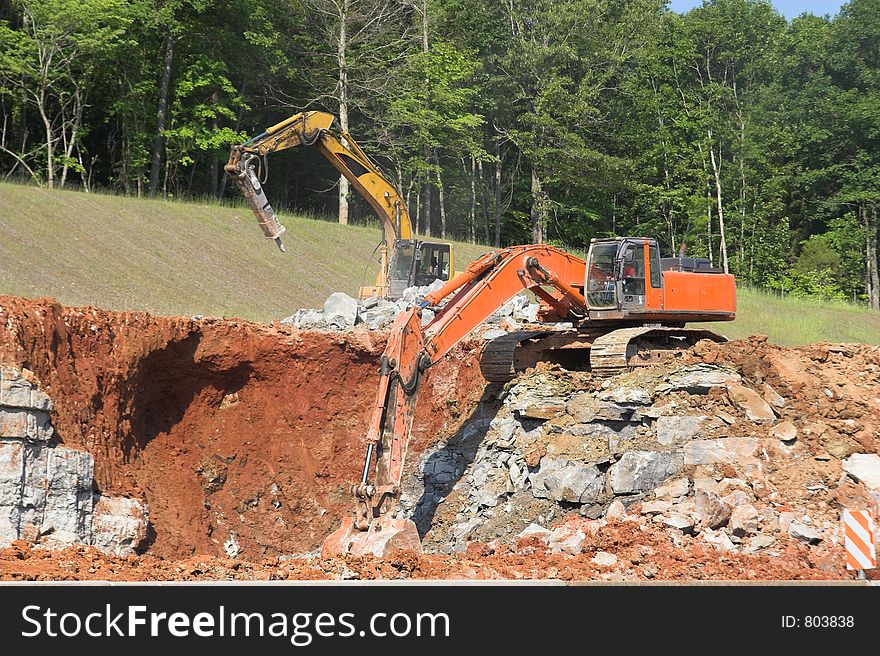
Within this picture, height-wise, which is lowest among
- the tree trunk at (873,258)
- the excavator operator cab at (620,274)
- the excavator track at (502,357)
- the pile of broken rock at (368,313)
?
the excavator track at (502,357)

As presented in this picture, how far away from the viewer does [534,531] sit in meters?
13.5

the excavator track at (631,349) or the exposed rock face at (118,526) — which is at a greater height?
the excavator track at (631,349)

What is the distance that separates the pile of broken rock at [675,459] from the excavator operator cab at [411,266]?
5.73 m

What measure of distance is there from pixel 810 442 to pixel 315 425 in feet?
27.8

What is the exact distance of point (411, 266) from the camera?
70.8ft

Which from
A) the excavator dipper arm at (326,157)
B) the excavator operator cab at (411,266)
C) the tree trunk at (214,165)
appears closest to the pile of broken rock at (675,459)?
the excavator dipper arm at (326,157)

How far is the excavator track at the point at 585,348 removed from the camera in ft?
51.3

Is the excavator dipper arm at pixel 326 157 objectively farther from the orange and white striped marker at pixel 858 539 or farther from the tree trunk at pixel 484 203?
the tree trunk at pixel 484 203

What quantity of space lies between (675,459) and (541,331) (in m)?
4.01

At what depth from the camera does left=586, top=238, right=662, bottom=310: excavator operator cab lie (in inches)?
622

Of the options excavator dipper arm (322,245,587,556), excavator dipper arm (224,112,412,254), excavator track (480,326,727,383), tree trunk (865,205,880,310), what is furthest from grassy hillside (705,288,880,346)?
excavator dipper arm (322,245,587,556)

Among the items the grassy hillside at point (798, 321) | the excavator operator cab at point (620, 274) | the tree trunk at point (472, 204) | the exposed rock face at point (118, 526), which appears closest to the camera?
the exposed rock face at point (118, 526)

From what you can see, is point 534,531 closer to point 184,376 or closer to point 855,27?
point 184,376

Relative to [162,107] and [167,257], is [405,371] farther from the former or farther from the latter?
[162,107]
